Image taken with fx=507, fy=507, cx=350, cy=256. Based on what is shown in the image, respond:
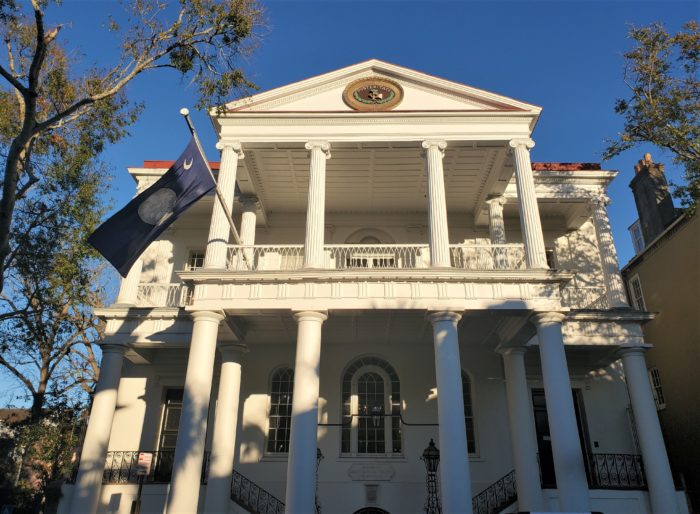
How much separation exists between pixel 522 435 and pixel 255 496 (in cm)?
789

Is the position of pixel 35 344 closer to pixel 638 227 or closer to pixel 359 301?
pixel 359 301

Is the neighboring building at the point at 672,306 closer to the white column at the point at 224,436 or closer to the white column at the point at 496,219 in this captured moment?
the white column at the point at 496,219

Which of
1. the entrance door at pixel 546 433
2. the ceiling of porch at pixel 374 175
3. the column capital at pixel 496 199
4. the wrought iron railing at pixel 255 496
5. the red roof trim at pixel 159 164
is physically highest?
the red roof trim at pixel 159 164

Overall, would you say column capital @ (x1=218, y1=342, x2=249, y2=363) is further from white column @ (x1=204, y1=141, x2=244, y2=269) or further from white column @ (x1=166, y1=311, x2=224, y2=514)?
white column @ (x1=204, y1=141, x2=244, y2=269)

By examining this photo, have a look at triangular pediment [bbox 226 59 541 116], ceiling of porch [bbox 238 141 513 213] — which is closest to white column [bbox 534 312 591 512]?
ceiling of porch [bbox 238 141 513 213]

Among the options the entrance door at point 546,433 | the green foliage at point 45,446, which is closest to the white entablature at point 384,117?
the entrance door at point 546,433

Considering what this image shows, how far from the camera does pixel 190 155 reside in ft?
37.9

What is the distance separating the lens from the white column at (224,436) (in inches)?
501

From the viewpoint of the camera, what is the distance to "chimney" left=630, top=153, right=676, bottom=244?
807 inches

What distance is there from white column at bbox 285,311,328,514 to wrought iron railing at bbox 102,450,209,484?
5.36 meters

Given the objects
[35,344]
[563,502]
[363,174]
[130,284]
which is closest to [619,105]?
[363,174]

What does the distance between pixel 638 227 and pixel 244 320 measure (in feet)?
62.2

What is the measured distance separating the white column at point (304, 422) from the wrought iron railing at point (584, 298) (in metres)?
8.69

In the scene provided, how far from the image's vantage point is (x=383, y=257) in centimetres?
1466
